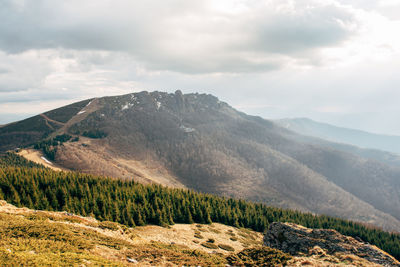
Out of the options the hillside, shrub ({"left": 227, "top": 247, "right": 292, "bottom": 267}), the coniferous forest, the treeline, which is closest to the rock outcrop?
the hillside

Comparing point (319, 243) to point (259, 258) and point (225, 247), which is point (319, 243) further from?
point (225, 247)

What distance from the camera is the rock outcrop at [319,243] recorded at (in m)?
34.8

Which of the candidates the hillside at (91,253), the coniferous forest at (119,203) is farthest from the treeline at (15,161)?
the hillside at (91,253)

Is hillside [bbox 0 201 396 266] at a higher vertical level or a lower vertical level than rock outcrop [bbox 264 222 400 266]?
higher

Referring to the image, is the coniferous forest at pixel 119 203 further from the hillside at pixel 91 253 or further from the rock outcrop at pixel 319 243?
the rock outcrop at pixel 319 243

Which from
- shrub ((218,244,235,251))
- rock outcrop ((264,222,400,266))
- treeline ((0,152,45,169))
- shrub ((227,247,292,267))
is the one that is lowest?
shrub ((218,244,235,251))

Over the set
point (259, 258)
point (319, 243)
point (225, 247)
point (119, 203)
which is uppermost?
point (259, 258)

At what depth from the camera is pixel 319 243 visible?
39375mm

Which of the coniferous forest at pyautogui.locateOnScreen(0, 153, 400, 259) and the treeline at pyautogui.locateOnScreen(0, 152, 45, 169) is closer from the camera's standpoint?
the coniferous forest at pyautogui.locateOnScreen(0, 153, 400, 259)

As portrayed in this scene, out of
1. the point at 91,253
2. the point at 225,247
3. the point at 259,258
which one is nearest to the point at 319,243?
the point at 259,258

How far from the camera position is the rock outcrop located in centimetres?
3475

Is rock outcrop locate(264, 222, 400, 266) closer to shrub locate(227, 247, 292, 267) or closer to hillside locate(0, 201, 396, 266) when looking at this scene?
hillside locate(0, 201, 396, 266)

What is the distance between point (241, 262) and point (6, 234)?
25.1 metres

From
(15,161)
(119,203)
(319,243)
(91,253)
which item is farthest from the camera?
(15,161)
